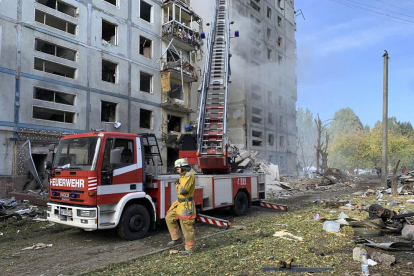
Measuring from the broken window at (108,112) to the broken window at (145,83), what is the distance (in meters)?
3.60

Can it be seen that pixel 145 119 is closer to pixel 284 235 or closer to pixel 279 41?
pixel 284 235

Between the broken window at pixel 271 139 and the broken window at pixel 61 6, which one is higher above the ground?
the broken window at pixel 61 6

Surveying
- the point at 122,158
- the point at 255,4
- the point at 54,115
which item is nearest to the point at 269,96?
the point at 255,4

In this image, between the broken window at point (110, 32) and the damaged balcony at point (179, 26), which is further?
the damaged balcony at point (179, 26)

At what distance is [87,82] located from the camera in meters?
18.6

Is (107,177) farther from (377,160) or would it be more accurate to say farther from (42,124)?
(377,160)

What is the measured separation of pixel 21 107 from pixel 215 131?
11390mm

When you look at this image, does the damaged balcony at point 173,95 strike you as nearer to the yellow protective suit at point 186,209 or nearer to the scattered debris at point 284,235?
the scattered debris at point 284,235

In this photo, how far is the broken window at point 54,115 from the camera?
17138 millimetres

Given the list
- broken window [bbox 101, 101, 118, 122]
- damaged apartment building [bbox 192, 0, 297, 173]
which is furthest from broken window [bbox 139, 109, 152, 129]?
damaged apartment building [bbox 192, 0, 297, 173]

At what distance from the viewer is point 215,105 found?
1081 centimetres

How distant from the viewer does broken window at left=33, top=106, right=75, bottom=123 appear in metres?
17.1

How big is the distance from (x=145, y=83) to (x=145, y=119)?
9.68ft

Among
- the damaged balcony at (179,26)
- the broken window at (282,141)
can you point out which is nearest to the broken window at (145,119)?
the damaged balcony at (179,26)
